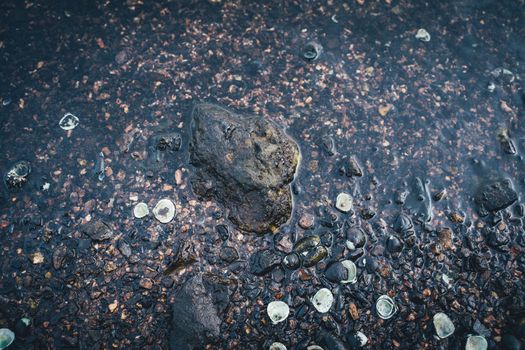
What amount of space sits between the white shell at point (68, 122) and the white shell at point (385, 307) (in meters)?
2.65

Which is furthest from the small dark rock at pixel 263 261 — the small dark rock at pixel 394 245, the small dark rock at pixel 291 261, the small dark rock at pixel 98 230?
the small dark rock at pixel 98 230

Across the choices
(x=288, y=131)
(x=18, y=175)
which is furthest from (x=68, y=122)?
(x=288, y=131)

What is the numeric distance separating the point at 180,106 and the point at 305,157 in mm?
1089

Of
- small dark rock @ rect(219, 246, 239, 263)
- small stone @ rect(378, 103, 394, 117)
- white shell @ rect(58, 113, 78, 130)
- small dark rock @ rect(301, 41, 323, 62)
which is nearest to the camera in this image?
small dark rock @ rect(219, 246, 239, 263)

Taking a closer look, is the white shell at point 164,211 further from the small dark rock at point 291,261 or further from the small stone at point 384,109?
the small stone at point 384,109

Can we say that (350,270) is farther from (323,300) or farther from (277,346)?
(277,346)

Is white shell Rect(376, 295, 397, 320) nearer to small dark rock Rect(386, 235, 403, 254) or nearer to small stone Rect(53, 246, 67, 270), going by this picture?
small dark rock Rect(386, 235, 403, 254)

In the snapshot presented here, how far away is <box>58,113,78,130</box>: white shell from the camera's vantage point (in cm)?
305

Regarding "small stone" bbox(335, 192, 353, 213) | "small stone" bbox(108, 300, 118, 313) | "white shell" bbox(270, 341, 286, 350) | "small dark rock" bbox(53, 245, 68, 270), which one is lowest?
"white shell" bbox(270, 341, 286, 350)

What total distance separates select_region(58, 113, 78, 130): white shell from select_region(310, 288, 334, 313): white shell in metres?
2.26

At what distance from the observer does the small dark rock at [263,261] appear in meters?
2.63

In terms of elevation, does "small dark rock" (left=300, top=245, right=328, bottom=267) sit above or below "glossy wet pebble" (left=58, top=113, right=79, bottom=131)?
below

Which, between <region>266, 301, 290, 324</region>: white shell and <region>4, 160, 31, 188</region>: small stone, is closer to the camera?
<region>266, 301, 290, 324</region>: white shell

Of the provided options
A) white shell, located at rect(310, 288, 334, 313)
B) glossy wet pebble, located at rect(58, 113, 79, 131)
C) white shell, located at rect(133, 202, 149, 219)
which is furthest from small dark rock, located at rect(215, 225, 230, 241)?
glossy wet pebble, located at rect(58, 113, 79, 131)
